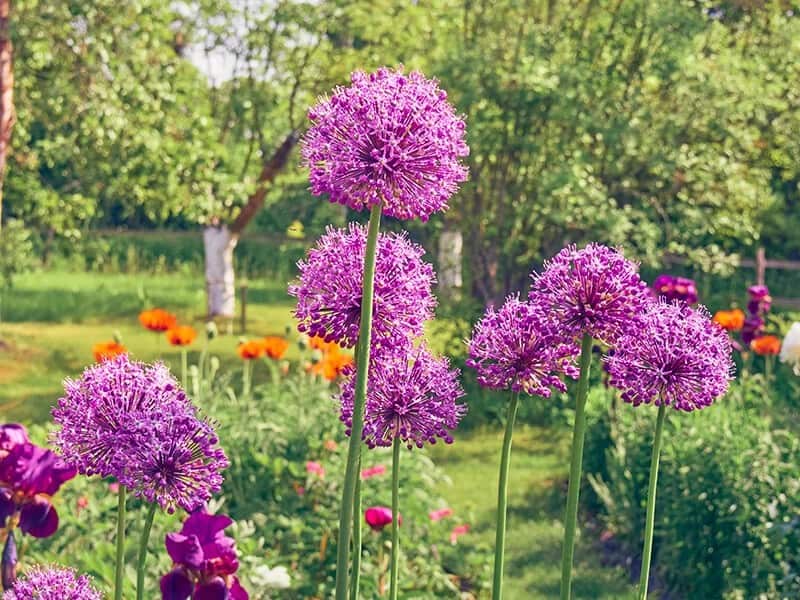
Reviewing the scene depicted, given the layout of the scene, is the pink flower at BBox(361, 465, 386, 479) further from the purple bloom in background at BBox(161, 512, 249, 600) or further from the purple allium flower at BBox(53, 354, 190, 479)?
the purple allium flower at BBox(53, 354, 190, 479)

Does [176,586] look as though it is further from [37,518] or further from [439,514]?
[439,514]

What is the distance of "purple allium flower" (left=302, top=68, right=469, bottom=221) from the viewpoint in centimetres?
154

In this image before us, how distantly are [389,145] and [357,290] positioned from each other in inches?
9.6

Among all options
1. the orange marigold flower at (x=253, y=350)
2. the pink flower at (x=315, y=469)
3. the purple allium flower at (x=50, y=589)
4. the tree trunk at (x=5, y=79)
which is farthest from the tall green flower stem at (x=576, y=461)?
the tree trunk at (x=5, y=79)

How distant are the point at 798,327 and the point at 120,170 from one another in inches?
328

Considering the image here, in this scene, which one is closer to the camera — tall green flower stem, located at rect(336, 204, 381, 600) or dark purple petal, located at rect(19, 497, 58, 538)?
tall green flower stem, located at rect(336, 204, 381, 600)

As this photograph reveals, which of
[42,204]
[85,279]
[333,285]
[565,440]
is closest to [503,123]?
[565,440]

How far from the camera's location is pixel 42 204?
11977 millimetres

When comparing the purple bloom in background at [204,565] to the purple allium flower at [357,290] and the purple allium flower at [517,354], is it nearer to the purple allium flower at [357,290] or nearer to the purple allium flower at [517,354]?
the purple allium flower at [357,290]

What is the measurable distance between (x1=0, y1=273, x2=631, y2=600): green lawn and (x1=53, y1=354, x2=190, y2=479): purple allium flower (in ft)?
14.1

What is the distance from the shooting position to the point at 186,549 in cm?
162

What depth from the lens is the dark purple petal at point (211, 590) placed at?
66.0 inches

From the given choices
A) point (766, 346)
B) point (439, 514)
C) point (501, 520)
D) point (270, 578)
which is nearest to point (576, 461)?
point (501, 520)

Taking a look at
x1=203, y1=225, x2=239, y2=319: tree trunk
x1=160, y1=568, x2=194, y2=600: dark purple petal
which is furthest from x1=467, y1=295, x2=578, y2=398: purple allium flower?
x1=203, y1=225, x2=239, y2=319: tree trunk
